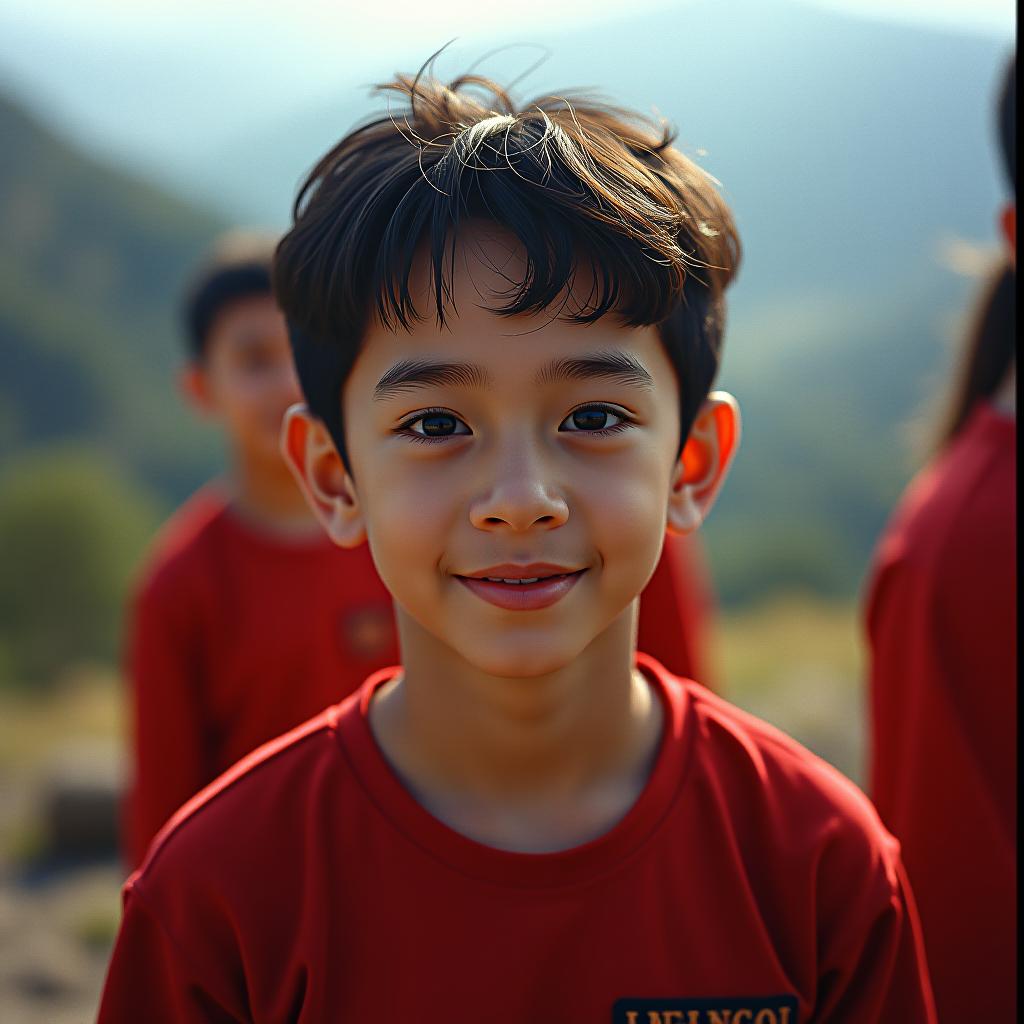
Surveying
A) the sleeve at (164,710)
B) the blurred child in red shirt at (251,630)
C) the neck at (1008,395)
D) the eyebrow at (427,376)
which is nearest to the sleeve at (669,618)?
the blurred child in red shirt at (251,630)

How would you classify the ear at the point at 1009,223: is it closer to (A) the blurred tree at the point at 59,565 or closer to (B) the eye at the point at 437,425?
(B) the eye at the point at 437,425

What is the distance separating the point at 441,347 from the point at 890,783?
48.4 inches

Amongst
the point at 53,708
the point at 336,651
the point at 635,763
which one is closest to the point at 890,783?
the point at 635,763

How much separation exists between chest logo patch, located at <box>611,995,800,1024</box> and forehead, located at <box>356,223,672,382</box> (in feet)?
2.27

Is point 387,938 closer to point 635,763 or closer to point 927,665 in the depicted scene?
point 635,763

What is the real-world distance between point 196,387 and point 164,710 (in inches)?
44.0

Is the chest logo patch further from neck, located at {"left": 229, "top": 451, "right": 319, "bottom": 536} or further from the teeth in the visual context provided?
neck, located at {"left": 229, "top": 451, "right": 319, "bottom": 536}

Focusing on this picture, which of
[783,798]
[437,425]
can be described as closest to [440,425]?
[437,425]

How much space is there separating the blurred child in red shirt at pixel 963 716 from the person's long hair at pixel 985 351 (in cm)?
18

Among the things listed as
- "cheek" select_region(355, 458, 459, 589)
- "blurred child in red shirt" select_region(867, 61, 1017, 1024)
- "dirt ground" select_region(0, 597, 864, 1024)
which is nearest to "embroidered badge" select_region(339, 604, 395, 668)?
"blurred child in red shirt" select_region(867, 61, 1017, 1024)

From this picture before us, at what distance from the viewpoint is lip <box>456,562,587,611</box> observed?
4.09 feet

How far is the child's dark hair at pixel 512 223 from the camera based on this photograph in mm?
1264

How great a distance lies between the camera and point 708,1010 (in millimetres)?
1295

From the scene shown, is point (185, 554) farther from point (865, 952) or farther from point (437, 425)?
point (865, 952)
